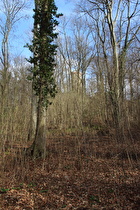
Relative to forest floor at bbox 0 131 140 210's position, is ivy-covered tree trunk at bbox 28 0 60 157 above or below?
above

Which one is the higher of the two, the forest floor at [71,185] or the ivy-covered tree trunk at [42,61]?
the ivy-covered tree trunk at [42,61]

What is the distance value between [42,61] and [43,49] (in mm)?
436

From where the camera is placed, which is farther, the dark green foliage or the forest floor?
the dark green foliage

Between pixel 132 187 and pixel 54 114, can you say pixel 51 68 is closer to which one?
pixel 132 187

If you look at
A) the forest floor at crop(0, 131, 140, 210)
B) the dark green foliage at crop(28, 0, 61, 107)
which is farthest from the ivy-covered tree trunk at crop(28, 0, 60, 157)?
the forest floor at crop(0, 131, 140, 210)

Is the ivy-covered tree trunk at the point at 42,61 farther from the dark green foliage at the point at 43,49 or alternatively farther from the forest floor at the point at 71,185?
the forest floor at the point at 71,185

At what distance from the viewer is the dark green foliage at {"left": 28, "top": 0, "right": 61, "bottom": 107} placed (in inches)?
244

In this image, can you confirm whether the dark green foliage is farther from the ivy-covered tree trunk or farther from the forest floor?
the forest floor

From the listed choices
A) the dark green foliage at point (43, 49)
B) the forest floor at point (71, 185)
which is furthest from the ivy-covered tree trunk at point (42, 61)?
the forest floor at point (71, 185)

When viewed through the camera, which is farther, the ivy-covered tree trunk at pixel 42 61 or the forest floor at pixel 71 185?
the ivy-covered tree trunk at pixel 42 61

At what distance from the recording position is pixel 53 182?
4508mm

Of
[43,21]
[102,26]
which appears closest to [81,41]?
[102,26]

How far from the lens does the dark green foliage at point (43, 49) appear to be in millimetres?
6191

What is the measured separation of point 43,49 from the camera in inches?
241
